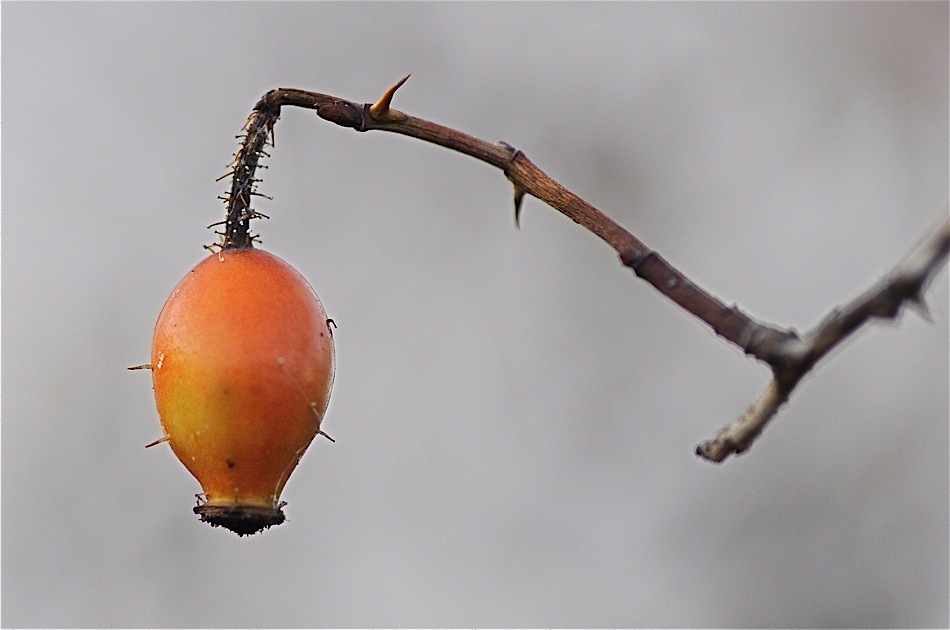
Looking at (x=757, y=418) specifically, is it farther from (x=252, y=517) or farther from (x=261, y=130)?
(x=261, y=130)

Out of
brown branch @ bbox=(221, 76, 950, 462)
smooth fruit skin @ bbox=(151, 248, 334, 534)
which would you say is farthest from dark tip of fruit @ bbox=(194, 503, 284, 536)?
brown branch @ bbox=(221, 76, 950, 462)

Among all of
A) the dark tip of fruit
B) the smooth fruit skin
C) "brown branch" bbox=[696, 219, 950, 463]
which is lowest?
"brown branch" bbox=[696, 219, 950, 463]

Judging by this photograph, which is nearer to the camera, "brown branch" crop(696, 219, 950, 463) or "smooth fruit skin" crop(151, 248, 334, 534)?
"brown branch" crop(696, 219, 950, 463)

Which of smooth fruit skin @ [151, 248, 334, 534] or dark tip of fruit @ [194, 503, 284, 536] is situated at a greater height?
smooth fruit skin @ [151, 248, 334, 534]

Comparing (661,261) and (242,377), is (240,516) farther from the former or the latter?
(661,261)

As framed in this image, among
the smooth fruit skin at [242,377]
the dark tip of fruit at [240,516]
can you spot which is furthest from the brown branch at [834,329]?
the dark tip of fruit at [240,516]

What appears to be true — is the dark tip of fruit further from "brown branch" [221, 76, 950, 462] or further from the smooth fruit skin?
"brown branch" [221, 76, 950, 462]

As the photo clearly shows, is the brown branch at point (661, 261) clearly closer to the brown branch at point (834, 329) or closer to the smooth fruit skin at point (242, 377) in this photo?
the brown branch at point (834, 329)
